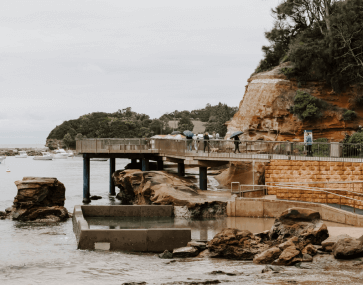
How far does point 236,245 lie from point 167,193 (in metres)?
10.3

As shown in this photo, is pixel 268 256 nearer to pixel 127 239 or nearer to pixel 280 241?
pixel 280 241

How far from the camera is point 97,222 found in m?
25.2

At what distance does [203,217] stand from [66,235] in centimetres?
740

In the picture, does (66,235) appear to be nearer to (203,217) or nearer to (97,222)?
(97,222)

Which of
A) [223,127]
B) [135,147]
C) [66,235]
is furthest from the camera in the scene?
[223,127]

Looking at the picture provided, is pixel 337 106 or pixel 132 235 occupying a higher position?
pixel 337 106

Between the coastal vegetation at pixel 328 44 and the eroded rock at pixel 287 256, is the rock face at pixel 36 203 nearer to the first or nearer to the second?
the eroded rock at pixel 287 256

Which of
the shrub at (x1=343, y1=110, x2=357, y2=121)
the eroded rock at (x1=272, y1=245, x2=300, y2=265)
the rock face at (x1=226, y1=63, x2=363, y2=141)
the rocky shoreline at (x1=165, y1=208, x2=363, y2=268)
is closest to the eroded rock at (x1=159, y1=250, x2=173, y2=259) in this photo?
the rocky shoreline at (x1=165, y1=208, x2=363, y2=268)

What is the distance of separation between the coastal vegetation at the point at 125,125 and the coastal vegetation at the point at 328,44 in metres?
54.1

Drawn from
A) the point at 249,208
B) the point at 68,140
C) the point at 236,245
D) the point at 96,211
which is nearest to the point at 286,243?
the point at 236,245

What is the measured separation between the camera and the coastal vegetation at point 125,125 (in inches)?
4755

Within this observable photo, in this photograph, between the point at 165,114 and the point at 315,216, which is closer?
the point at 315,216

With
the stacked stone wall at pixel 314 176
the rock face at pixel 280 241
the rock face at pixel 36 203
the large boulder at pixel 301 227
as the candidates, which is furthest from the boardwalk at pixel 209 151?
the rock face at pixel 36 203

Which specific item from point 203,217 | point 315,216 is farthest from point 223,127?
point 315,216
